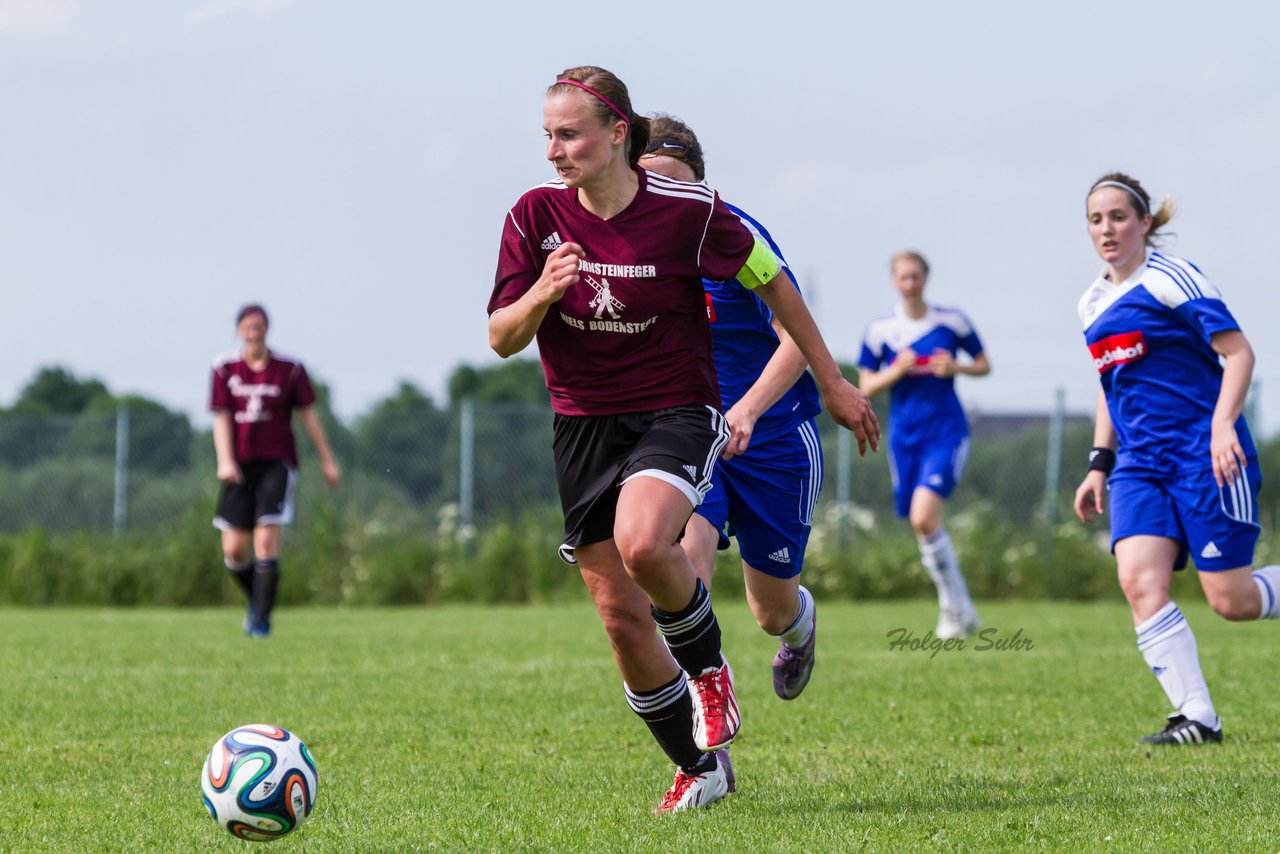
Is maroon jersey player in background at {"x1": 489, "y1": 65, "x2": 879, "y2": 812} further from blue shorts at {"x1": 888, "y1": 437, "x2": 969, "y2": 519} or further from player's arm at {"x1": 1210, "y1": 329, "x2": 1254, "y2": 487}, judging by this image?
blue shorts at {"x1": 888, "y1": 437, "x2": 969, "y2": 519}

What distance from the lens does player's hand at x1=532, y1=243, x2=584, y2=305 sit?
4.08 meters

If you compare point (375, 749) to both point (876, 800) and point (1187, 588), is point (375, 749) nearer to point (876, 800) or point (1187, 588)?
point (876, 800)

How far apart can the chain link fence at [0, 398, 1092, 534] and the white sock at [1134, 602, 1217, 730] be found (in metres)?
11.0

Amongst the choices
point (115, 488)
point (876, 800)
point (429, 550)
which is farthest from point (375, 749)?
point (115, 488)

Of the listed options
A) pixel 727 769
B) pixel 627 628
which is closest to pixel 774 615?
pixel 727 769

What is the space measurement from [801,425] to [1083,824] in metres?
1.94

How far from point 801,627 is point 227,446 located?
21.3 ft

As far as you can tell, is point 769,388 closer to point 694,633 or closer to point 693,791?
point 694,633

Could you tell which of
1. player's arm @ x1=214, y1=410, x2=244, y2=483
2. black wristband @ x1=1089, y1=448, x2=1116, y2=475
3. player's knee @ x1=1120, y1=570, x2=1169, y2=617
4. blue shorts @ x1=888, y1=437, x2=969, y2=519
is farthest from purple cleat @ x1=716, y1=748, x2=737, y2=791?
player's arm @ x1=214, y1=410, x2=244, y2=483

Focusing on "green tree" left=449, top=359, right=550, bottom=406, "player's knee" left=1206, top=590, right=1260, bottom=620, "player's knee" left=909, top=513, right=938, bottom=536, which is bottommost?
"player's knee" left=1206, top=590, right=1260, bottom=620

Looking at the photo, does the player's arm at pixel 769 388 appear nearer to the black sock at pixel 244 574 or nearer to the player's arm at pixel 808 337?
the player's arm at pixel 808 337

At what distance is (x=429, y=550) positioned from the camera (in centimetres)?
1684


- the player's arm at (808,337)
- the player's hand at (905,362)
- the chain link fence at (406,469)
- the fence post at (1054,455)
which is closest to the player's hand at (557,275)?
the player's arm at (808,337)

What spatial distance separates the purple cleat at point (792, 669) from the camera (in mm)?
5930
